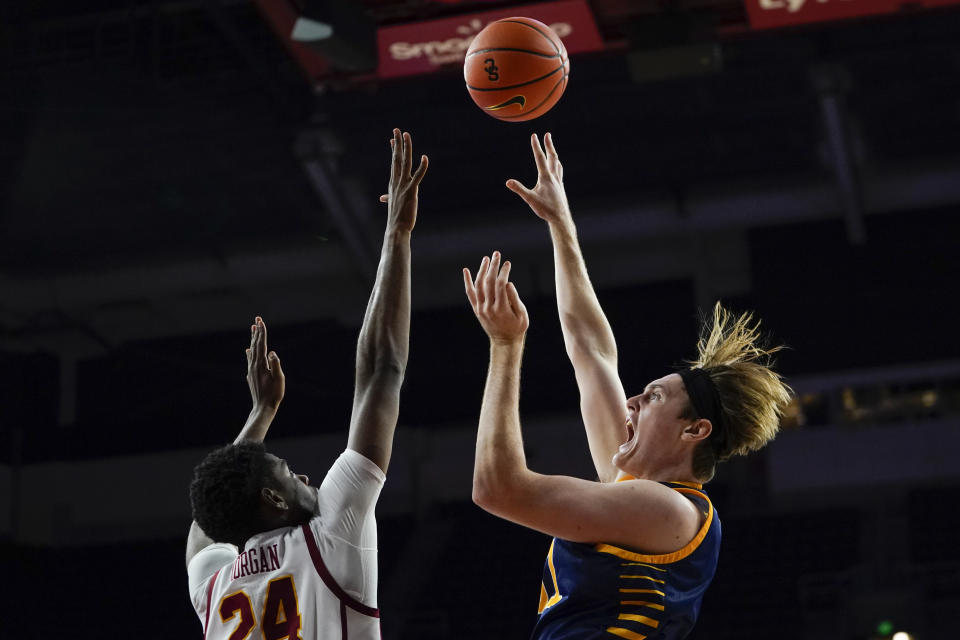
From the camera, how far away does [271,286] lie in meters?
17.8

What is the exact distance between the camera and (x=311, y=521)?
9.96ft

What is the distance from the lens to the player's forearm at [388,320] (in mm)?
3178

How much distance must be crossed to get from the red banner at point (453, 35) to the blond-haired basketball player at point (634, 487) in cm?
613

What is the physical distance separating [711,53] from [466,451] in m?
11.2

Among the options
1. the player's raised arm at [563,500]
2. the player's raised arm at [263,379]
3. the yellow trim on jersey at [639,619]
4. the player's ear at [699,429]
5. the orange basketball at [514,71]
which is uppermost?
the orange basketball at [514,71]

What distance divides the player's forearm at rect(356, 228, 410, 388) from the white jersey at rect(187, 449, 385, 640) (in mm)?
268

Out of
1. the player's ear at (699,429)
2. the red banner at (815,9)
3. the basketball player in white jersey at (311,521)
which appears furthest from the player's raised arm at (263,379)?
the red banner at (815,9)

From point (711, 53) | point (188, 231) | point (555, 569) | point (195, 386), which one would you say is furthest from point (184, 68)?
point (555, 569)

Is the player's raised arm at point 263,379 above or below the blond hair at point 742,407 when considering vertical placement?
above

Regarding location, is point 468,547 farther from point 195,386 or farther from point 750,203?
point 750,203

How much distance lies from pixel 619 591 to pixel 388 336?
2.91 feet

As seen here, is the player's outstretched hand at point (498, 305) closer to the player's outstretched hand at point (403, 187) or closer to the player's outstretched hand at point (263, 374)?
the player's outstretched hand at point (403, 187)

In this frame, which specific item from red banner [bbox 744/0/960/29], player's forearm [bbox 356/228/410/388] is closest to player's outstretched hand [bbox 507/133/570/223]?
player's forearm [bbox 356/228/410/388]

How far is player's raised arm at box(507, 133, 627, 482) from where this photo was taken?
12.2 ft
